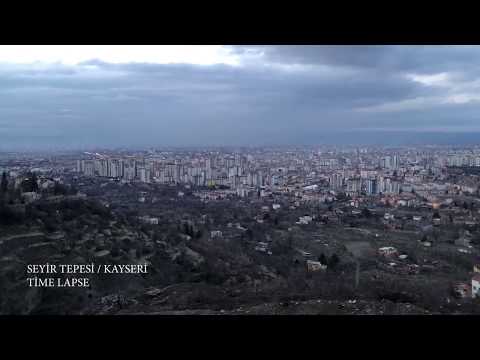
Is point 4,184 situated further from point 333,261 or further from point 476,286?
point 476,286

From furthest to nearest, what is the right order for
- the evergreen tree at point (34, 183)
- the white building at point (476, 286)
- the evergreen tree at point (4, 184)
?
1. the evergreen tree at point (34, 183)
2. the evergreen tree at point (4, 184)
3. the white building at point (476, 286)

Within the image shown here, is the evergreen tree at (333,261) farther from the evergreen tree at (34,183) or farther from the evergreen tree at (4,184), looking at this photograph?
the evergreen tree at (4,184)

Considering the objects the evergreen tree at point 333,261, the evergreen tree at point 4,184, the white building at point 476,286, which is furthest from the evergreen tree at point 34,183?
the white building at point 476,286

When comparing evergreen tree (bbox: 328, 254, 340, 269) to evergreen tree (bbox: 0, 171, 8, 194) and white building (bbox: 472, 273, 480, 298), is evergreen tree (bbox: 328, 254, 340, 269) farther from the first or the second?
evergreen tree (bbox: 0, 171, 8, 194)

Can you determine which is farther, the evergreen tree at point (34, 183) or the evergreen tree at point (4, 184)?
the evergreen tree at point (34, 183)

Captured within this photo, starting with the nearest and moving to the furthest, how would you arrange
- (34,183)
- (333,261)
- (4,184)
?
(4,184), (333,261), (34,183)

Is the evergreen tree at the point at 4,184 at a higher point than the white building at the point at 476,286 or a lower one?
higher

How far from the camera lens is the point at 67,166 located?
15.2ft

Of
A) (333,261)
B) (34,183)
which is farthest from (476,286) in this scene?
(34,183)

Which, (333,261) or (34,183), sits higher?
(34,183)

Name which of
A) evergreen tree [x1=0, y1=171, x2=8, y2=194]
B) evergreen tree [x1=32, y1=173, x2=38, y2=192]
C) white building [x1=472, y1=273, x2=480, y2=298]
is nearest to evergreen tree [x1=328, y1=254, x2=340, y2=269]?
white building [x1=472, y1=273, x2=480, y2=298]

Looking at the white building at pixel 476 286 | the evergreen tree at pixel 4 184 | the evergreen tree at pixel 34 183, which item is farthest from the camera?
the evergreen tree at pixel 34 183
